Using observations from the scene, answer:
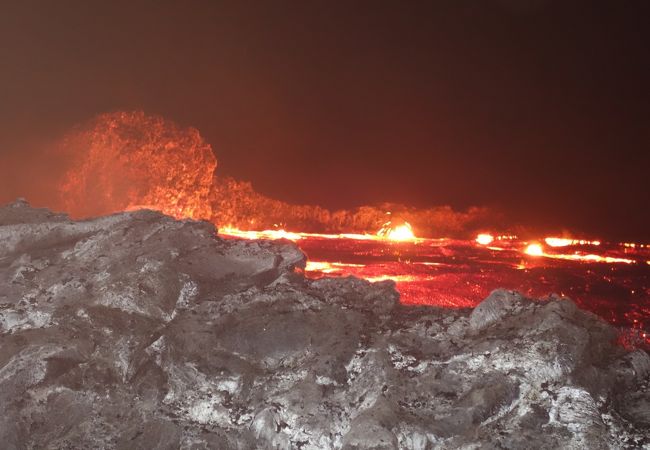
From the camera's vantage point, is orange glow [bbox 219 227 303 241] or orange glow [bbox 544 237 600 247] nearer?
orange glow [bbox 544 237 600 247]

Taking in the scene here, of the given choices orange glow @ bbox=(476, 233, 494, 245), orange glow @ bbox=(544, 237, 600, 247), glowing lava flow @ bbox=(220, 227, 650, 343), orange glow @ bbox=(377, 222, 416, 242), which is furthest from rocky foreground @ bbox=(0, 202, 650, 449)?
orange glow @ bbox=(544, 237, 600, 247)

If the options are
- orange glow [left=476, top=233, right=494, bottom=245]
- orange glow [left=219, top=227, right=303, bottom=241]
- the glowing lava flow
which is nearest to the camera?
the glowing lava flow

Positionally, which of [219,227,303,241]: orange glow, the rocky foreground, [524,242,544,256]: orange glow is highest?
[219,227,303,241]: orange glow

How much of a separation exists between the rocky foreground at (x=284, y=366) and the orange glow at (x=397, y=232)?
45.6 feet

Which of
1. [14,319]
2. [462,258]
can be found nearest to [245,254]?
[14,319]

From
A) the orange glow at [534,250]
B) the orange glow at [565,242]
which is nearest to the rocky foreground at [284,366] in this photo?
the orange glow at [534,250]

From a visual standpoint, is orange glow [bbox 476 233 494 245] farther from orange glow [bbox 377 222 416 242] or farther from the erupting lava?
orange glow [bbox 377 222 416 242]

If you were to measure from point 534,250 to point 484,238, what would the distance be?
299 cm

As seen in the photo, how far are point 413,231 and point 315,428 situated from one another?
1778cm

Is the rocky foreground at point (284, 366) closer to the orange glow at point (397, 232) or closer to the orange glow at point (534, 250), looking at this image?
the orange glow at point (534, 250)

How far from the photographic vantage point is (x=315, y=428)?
6227 millimetres

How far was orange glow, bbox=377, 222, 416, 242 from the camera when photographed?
2259 cm

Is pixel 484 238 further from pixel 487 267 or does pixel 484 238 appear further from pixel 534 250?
pixel 487 267

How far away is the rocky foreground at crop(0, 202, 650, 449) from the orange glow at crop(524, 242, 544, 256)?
13.2 m
